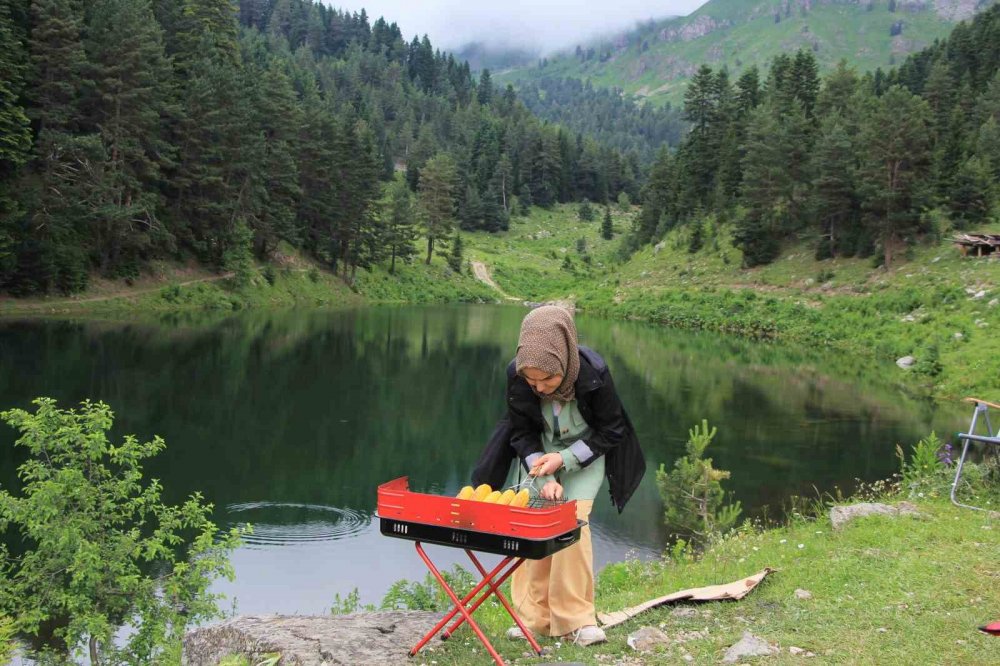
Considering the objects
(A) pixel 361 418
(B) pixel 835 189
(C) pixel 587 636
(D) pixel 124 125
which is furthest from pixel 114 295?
(C) pixel 587 636

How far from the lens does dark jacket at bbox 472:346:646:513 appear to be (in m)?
5.23

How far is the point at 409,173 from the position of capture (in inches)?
4075

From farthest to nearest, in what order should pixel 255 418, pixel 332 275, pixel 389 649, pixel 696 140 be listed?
pixel 696 140, pixel 332 275, pixel 255 418, pixel 389 649

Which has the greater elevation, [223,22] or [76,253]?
[223,22]

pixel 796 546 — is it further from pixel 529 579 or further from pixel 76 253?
pixel 76 253

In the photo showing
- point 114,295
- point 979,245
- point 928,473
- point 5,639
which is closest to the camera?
point 5,639

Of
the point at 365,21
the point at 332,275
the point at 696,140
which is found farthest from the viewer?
the point at 365,21

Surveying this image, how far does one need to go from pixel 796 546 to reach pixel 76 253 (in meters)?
38.6

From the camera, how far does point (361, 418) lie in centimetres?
2061

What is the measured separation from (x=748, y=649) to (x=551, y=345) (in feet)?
7.32

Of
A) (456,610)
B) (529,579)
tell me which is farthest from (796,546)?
(456,610)

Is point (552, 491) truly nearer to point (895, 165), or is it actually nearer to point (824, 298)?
point (824, 298)

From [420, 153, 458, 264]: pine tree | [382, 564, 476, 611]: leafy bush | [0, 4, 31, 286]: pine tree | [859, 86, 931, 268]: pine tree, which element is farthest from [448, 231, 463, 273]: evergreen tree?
[382, 564, 476, 611]: leafy bush

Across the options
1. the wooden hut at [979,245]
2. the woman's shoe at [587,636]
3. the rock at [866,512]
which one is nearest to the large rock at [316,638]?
the woman's shoe at [587,636]
